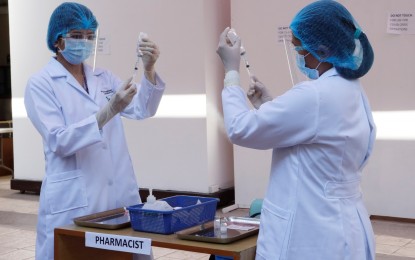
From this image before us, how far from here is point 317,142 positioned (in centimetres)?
194

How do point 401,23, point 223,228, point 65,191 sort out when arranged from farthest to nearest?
point 401,23, point 65,191, point 223,228

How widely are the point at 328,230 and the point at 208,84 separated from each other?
Result: 3868mm

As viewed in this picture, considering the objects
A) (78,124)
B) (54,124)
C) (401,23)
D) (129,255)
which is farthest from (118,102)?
(401,23)

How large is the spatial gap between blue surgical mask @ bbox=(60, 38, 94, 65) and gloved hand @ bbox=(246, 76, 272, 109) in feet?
2.64

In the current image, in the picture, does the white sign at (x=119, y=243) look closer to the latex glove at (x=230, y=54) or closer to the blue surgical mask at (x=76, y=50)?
the latex glove at (x=230, y=54)

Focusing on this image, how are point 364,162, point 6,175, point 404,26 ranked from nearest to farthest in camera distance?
point 364,162 → point 404,26 → point 6,175

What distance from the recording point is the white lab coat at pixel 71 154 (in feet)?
8.27

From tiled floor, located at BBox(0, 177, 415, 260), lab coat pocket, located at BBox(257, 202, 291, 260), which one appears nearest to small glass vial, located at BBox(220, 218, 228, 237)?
lab coat pocket, located at BBox(257, 202, 291, 260)

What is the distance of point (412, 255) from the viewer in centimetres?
428

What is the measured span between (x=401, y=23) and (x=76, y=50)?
3.01 meters

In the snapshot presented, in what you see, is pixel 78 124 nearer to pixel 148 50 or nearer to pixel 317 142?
pixel 148 50

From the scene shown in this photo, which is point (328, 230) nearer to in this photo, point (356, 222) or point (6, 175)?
point (356, 222)

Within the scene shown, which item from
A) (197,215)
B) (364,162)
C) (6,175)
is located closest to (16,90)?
(6,175)

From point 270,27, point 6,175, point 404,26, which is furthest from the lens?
point 6,175
